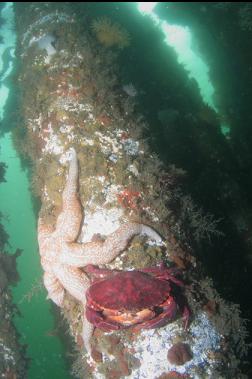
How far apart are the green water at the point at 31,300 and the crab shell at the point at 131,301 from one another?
1.26 metres

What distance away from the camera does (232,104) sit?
13297 mm

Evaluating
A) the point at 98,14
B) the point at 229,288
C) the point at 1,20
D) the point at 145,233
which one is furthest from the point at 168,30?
the point at 145,233

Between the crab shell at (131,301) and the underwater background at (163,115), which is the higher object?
the underwater background at (163,115)

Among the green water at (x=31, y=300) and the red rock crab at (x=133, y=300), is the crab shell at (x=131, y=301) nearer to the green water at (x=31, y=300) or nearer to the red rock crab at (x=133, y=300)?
the red rock crab at (x=133, y=300)

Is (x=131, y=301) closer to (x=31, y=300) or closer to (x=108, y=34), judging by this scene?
(x=108, y=34)

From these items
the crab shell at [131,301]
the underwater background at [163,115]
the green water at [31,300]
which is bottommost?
the green water at [31,300]

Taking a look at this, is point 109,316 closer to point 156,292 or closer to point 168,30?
point 156,292

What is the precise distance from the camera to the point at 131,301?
11.6ft

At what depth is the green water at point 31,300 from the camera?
2610 centimetres

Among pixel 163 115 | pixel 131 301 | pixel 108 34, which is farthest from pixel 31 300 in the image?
pixel 131 301

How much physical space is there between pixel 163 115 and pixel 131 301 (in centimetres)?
761

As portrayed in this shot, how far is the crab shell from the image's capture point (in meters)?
Answer: 3.56

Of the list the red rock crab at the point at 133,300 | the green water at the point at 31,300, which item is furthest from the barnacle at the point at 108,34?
the red rock crab at the point at 133,300

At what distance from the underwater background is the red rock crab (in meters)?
0.61
